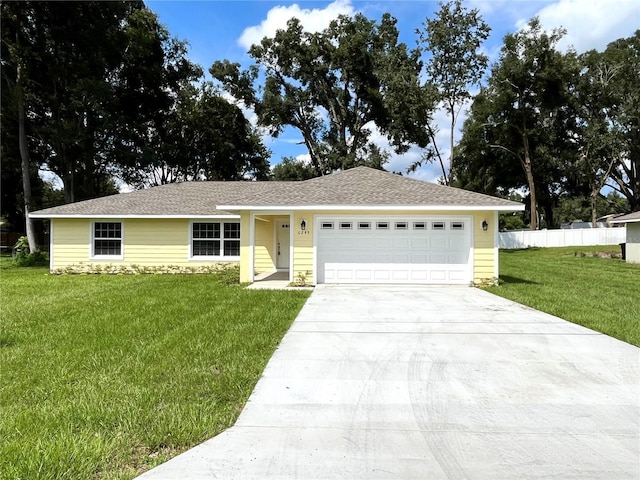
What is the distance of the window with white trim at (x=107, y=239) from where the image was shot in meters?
15.7

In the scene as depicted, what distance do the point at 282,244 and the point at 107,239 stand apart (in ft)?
21.7

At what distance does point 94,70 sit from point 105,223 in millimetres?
13835

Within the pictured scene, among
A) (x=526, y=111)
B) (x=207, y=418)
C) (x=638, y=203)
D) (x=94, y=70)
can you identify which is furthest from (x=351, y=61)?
(x=207, y=418)

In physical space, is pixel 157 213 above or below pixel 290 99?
below

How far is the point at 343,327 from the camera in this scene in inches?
265

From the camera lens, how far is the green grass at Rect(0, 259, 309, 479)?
2916mm

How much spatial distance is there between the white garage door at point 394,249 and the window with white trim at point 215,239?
4.52 metres

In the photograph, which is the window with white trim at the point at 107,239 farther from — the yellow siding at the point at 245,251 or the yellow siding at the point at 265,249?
the yellow siding at the point at 245,251

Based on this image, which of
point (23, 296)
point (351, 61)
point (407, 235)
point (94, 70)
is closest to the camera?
point (23, 296)

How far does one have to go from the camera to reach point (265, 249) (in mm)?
15758

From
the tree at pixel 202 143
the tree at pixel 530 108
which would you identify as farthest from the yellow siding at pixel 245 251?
the tree at pixel 530 108

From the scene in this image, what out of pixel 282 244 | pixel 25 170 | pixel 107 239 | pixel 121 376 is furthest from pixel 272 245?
pixel 25 170

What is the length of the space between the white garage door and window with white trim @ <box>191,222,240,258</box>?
452 centimetres

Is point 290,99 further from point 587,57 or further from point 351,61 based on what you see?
point 587,57
